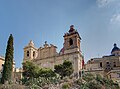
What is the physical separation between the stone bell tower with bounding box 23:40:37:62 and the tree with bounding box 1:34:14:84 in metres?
15.6

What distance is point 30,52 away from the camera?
173 feet

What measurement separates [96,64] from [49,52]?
631 inches

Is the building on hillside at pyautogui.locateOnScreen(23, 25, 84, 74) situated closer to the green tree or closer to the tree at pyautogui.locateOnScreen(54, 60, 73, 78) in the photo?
the tree at pyautogui.locateOnScreen(54, 60, 73, 78)

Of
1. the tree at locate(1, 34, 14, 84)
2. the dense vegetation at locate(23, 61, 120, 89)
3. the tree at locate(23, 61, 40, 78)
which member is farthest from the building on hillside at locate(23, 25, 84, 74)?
the tree at locate(1, 34, 14, 84)

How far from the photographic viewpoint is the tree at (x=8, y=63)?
1274 inches

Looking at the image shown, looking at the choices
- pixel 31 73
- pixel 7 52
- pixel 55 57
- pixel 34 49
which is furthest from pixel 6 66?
pixel 34 49

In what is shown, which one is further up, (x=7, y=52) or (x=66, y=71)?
(x=7, y=52)

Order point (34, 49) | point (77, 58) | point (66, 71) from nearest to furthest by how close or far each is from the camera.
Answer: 1. point (66, 71)
2. point (77, 58)
3. point (34, 49)

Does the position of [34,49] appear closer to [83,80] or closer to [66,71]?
[66,71]

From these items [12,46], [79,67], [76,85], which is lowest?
[76,85]

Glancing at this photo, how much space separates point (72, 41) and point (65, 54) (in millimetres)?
3901

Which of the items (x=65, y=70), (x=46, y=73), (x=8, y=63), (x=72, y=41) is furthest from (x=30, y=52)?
(x=8, y=63)

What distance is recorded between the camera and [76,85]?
29.5 m

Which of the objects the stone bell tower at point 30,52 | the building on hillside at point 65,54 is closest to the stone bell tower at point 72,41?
the building on hillside at point 65,54
